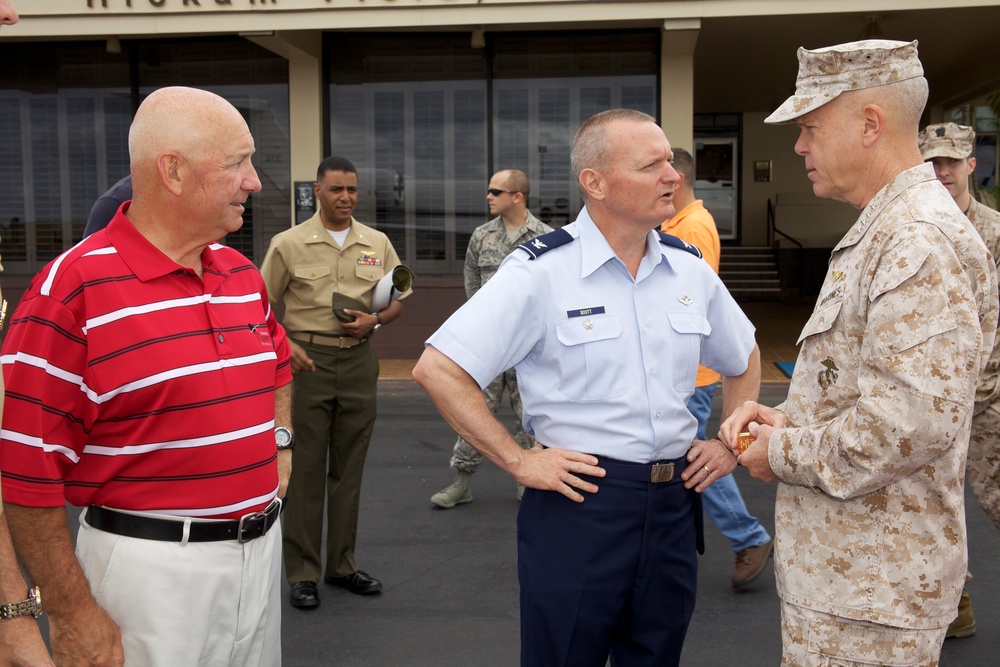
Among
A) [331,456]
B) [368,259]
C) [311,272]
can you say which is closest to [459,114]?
[368,259]

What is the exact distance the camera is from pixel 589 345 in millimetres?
2656

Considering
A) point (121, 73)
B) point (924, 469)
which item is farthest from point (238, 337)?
point (121, 73)

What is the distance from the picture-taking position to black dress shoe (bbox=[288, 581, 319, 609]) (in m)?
4.75

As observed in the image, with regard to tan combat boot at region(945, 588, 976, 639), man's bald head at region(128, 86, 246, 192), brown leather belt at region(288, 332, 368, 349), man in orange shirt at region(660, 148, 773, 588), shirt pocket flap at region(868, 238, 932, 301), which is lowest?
tan combat boot at region(945, 588, 976, 639)

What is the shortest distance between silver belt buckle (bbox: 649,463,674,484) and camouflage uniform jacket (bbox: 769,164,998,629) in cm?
35

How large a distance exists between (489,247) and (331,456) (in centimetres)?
219

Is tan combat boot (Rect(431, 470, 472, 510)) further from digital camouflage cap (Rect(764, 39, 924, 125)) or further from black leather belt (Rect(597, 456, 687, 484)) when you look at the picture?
digital camouflage cap (Rect(764, 39, 924, 125))

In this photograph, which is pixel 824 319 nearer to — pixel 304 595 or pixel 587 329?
pixel 587 329

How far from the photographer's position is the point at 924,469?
221 cm

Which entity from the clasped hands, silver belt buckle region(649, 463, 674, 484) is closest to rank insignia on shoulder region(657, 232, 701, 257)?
the clasped hands

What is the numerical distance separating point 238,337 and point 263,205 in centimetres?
1082

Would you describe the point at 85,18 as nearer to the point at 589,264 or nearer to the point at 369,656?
the point at 369,656

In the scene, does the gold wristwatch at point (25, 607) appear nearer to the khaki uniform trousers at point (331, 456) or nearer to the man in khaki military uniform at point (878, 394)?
the man in khaki military uniform at point (878, 394)

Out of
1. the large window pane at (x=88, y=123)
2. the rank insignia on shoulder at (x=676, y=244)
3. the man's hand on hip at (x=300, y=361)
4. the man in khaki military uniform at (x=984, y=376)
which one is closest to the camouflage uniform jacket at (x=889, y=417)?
the rank insignia on shoulder at (x=676, y=244)
